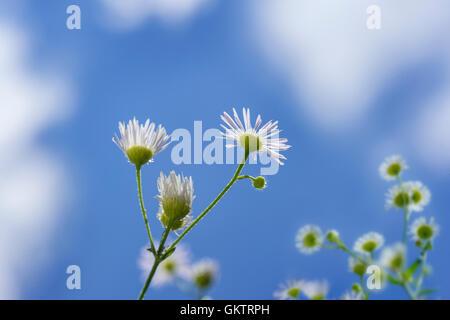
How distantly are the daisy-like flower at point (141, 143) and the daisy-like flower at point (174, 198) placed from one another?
7cm

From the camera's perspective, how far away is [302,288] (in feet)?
3.61

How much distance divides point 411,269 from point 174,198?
464 millimetres

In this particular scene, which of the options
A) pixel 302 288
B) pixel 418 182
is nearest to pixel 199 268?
pixel 302 288

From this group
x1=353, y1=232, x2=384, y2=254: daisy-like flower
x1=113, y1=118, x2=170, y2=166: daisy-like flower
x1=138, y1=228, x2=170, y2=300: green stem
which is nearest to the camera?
x1=138, y1=228, x2=170, y2=300: green stem

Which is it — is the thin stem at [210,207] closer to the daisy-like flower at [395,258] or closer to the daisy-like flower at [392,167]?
the daisy-like flower at [395,258]

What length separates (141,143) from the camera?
2.02 ft

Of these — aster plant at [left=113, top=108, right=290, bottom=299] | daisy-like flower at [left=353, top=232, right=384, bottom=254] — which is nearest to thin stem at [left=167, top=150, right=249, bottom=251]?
aster plant at [left=113, top=108, right=290, bottom=299]

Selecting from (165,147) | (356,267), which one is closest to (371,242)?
(356,267)

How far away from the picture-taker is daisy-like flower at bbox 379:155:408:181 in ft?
3.70

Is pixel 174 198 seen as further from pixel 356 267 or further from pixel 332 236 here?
pixel 356 267

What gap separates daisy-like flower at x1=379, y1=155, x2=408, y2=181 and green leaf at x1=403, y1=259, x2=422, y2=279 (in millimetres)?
362

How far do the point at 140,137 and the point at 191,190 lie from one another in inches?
4.8

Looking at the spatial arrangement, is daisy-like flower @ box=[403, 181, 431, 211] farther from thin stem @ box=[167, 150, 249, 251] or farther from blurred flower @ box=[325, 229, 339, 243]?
thin stem @ box=[167, 150, 249, 251]
